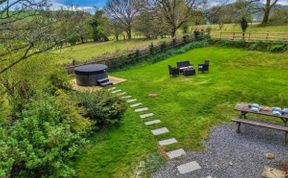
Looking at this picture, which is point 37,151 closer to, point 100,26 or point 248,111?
point 248,111

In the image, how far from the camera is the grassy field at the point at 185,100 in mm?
6328

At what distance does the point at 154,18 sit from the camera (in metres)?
23.2

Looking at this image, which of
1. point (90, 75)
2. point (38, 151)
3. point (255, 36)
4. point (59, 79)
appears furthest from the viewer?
point (255, 36)

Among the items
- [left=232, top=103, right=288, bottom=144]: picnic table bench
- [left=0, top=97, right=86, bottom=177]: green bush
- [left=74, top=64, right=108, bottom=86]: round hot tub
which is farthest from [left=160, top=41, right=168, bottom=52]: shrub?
[left=0, top=97, right=86, bottom=177]: green bush

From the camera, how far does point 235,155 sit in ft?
20.0

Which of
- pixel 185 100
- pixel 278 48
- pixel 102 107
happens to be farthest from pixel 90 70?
pixel 278 48

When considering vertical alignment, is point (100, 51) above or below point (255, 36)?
below

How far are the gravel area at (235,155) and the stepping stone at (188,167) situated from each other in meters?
0.10

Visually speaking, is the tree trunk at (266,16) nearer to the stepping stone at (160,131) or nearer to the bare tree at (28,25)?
the stepping stone at (160,131)

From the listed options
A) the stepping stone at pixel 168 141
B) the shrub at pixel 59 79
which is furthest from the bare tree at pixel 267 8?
the stepping stone at pixel 168 141

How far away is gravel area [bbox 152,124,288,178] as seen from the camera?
5.48m

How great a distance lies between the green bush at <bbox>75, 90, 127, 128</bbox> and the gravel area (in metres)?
2.83

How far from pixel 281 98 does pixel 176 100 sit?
13.5 feet

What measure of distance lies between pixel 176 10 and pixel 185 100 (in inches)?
568
